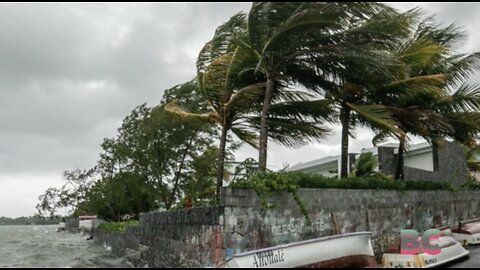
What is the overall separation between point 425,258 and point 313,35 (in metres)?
5.87

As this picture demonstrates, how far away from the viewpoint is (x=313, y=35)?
11867mm

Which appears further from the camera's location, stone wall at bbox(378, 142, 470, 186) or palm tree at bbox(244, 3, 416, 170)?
stone wall at bbox(378, 142, 470, 186)

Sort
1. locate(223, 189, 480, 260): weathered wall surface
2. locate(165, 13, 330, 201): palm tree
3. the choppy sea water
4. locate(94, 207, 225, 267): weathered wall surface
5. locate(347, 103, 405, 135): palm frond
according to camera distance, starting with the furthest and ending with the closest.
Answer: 1. the choppy sea water
2. locate(165, 13, 330, 201): palm tree
3. locate(347, 103, 405, 135): palm frond
4. locate(223, 189, 480, 260): weathered wall surface
5. locate(94, 207, 225, 267): weathered wall surface

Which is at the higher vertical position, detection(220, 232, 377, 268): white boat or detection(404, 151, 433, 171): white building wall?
detection(404, 151, 433, 171): white building wall

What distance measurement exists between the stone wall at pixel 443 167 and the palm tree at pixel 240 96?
5736mm

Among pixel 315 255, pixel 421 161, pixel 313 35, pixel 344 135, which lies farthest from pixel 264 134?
pixel 421 161

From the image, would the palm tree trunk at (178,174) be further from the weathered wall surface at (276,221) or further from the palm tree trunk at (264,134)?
the palm tree trunk at (264,134)

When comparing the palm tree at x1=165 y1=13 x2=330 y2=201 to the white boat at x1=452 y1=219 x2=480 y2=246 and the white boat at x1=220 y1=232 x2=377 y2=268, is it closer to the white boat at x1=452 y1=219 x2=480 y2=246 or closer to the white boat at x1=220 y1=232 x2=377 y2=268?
the white boat at x1=220 y1=232 x2=377 y2=268

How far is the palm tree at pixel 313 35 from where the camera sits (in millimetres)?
10898

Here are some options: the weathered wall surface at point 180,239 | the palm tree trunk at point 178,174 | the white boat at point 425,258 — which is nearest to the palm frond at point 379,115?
the white boat at point 425,258

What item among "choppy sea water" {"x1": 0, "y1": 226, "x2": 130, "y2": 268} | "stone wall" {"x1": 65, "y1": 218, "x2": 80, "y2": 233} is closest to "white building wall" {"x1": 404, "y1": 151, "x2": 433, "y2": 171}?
"choppy sea water" {"x1": 0, "y1": 226, "x2": 130, "y2": 268}

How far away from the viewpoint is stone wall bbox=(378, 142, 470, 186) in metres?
19.7

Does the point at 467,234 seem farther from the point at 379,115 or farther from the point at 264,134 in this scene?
the point at 264,134

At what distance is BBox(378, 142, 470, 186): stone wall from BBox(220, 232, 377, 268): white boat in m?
9.22
